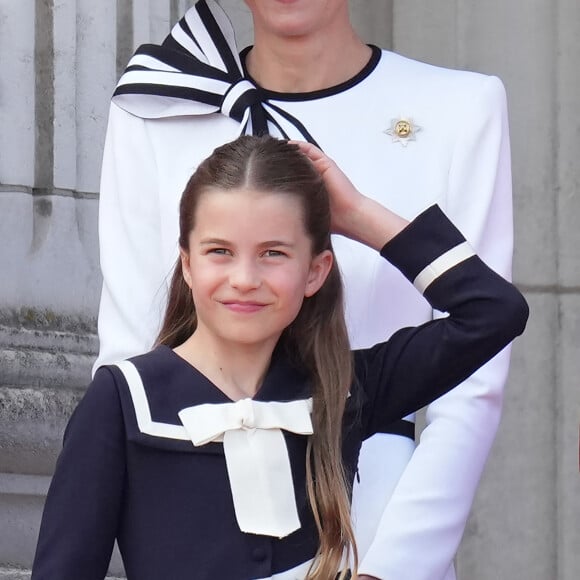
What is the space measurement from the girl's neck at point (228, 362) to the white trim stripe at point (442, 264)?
244 mm

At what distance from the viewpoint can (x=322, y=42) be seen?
9.73 ft

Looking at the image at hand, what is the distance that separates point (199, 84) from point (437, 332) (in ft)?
2.01

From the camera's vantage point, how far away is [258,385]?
2.58 m

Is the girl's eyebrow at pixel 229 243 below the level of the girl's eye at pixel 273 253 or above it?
above

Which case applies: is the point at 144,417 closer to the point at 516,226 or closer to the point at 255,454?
the point at 255,454

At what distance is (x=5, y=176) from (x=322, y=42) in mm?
1156

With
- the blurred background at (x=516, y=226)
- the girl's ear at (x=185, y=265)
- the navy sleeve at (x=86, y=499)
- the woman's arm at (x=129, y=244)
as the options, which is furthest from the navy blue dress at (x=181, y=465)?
the blurred background at (x=516, y=226)

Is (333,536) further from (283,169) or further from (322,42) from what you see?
(322,42)

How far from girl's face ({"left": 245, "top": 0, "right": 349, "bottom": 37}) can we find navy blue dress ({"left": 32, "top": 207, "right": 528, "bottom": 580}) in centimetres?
49

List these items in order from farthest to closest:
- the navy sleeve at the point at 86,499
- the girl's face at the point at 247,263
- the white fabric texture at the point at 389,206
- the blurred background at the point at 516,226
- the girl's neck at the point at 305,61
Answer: the blurred background at the point at 516,226
the girl's neck at the point at 305,61
the white fabric texture at the point at 389,206
the girl's face at the point at 247,263
the navy sleeve at the point at 86,499

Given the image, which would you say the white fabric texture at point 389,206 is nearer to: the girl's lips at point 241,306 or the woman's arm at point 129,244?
the woman's arm at point 129,244

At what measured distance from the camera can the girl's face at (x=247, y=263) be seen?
250 centimetres

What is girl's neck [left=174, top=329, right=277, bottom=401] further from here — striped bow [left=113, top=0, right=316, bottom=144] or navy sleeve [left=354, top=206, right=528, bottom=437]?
striped bow [left=113, top=0, right=316, bottom=144]

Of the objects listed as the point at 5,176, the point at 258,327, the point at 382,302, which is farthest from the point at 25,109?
the point at 258,327
